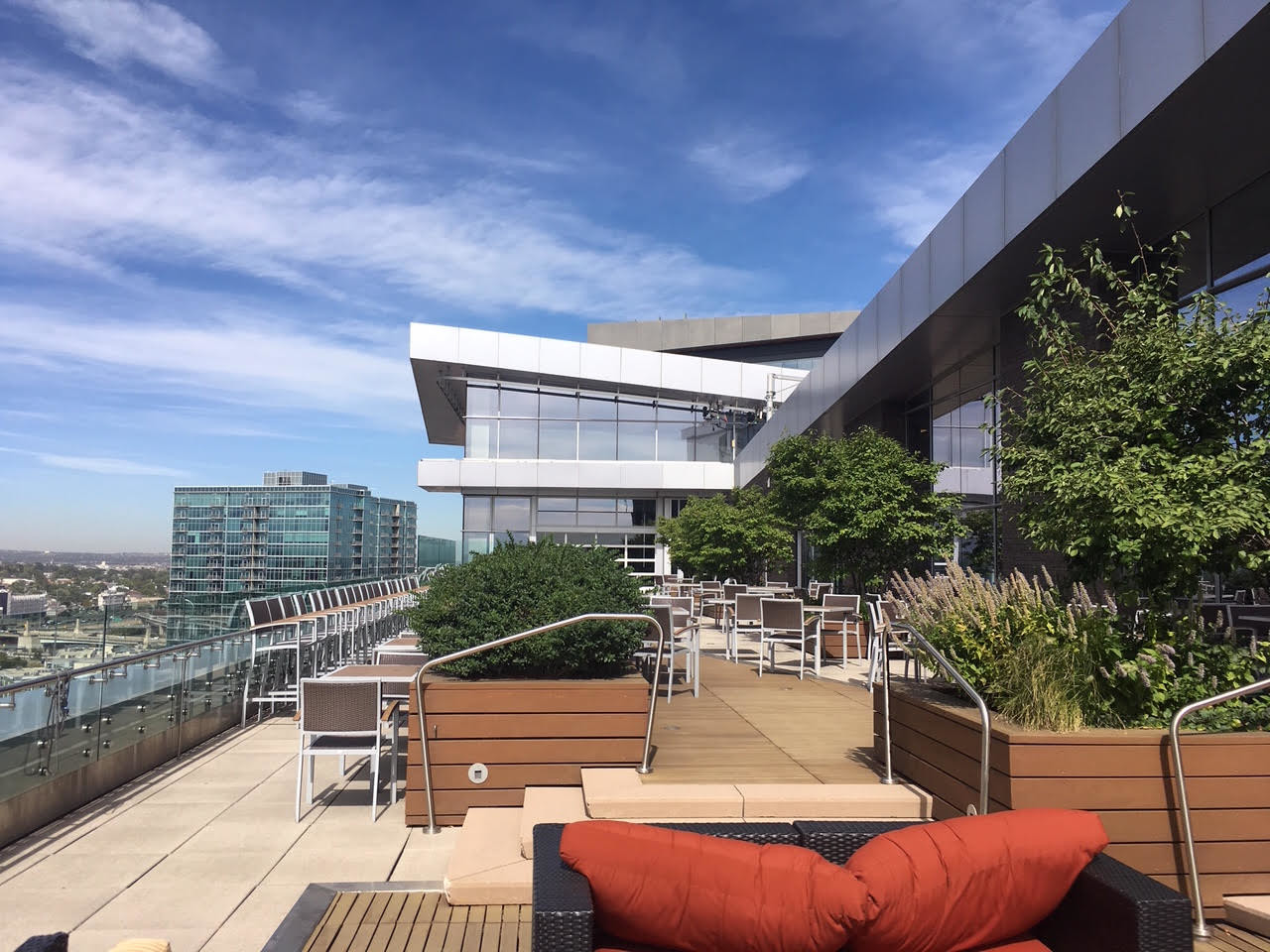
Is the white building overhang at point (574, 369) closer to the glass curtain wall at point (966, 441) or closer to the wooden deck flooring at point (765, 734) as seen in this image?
the glass curtain wall at point (966, 441)

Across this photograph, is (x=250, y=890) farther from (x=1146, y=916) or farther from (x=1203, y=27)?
(x=1203, y=27)

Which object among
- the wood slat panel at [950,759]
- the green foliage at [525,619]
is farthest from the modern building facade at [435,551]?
the wood slat panel at [950,759]

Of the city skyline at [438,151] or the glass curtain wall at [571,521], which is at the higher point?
the city skyline at [438,151]

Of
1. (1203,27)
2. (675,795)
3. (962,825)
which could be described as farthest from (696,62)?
(962,825)

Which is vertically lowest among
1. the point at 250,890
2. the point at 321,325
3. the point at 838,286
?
the point at 250,890

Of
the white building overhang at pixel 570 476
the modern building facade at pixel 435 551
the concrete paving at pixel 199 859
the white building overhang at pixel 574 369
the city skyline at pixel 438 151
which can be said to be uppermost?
the city skyline at pixel 438 151

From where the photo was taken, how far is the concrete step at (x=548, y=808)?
4.50m

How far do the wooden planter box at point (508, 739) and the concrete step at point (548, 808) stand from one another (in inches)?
7.7

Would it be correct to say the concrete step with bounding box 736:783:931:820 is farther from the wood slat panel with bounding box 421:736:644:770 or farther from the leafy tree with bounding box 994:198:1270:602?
the leafy tree with bounding box 994:198:1270:602

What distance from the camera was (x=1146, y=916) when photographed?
2.59 meters

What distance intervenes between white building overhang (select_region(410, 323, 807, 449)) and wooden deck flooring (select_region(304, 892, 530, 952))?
81.7ft

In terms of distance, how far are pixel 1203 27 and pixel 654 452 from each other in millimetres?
24669

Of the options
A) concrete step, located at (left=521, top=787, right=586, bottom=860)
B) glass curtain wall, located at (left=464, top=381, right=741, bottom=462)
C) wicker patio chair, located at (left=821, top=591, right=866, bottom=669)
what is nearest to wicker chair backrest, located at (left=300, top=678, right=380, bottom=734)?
concrete step, located at (left=521, top=787, right=586, bottom=860)

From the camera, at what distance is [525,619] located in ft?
19.2
